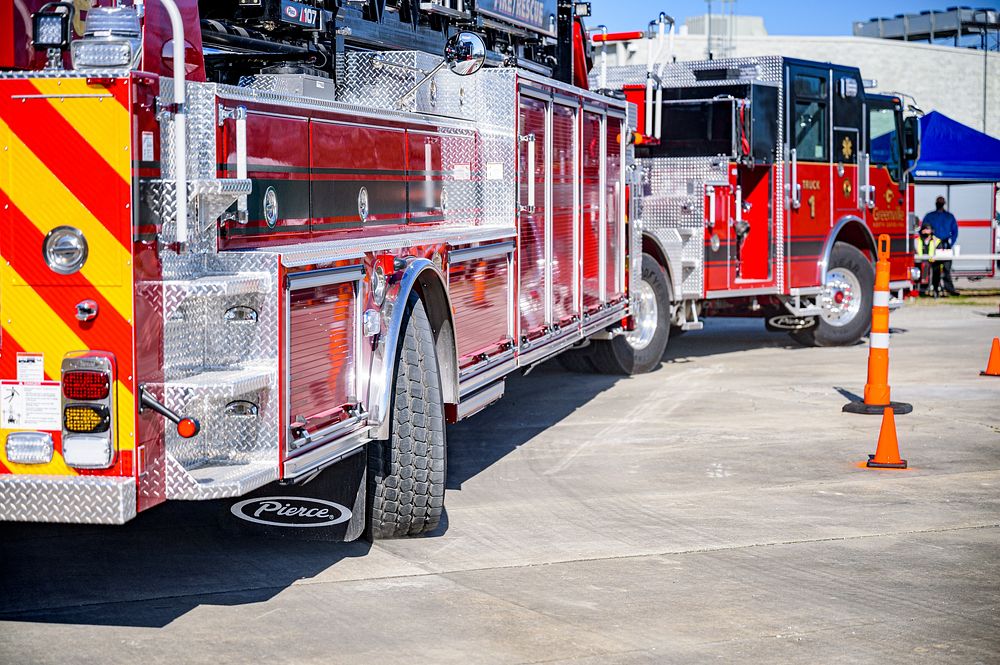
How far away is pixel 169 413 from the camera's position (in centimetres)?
439

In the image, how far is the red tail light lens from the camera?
172 inches

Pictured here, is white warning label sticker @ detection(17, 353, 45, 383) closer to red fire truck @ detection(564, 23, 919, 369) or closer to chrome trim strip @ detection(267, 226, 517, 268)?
chrome trim strip @ detection(267, 226, 517, 268)

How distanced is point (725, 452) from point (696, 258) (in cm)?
440

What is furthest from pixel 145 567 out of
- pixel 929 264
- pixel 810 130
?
pixel 929 264

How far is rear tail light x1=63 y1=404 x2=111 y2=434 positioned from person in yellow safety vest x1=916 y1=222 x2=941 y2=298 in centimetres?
1920

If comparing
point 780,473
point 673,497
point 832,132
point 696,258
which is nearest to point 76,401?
point 673,497


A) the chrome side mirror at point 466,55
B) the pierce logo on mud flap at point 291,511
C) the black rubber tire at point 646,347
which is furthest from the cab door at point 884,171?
the pierce logo on mud flap at point 291,511

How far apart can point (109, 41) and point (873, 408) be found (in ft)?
22.8

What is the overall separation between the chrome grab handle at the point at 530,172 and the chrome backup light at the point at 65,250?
3794 millimetres

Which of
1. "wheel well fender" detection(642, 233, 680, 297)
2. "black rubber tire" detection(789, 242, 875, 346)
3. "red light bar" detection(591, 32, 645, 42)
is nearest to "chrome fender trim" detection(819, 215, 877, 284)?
"black rubber tire" detection(789, 242, 875, 346)

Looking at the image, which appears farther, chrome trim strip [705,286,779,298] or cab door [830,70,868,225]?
cab door [830,70,868,225]

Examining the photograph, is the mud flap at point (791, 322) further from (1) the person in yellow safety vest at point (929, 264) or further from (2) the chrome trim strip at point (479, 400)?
(1) the person in yellow safety vest at point (929, 264)

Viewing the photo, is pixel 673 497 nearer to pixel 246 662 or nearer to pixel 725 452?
pixel 725 452

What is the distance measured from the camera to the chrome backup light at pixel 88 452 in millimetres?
4371
